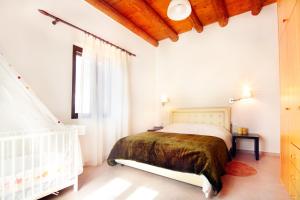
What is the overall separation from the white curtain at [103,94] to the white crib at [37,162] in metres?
0.97

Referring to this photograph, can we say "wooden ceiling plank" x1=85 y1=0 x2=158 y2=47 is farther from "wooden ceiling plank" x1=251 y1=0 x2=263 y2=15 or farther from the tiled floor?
the tiled floor

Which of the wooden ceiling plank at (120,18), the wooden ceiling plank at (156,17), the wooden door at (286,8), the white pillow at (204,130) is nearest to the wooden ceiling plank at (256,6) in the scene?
the wooden door at (286,8)

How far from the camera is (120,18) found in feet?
12.6

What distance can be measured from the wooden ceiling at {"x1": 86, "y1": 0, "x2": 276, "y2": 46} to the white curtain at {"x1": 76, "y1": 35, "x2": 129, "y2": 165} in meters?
0.85

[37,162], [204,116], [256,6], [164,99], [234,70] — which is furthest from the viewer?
[164,99]

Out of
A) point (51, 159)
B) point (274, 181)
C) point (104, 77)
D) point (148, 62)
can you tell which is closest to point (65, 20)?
point (104, 77)

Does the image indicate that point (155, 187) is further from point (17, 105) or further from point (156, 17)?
point (156, 17)

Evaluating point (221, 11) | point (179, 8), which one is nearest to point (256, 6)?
point (221, 11)

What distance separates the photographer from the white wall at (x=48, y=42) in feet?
7.38

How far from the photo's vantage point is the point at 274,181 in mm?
2420

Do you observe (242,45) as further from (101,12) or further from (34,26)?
(34,26)

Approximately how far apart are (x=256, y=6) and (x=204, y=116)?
2.70 m

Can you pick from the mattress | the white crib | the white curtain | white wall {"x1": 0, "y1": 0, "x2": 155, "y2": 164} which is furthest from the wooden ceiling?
the mattress

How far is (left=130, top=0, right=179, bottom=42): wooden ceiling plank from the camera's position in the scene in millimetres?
3428
